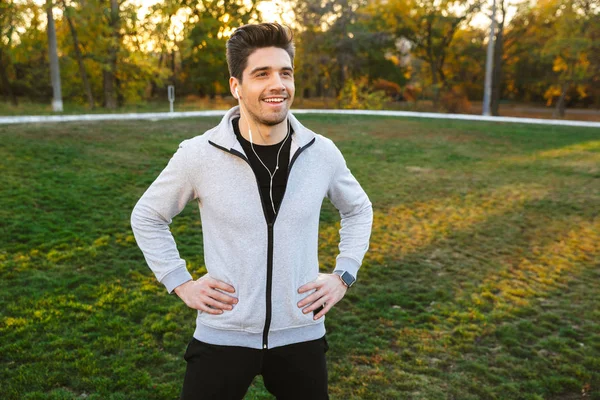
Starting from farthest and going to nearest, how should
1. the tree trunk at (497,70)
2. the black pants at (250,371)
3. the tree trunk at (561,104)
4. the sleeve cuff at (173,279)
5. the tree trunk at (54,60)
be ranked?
the tree trunk at (561,104) → the tree trunk at (497,70) → the tree trunk at (54,60) → the sleeve cuff at (173,279) → the black pants at (250,371)

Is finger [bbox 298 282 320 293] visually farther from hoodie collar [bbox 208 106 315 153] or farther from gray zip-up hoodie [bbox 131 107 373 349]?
hoodie collar [bbox 208 106 315 153]

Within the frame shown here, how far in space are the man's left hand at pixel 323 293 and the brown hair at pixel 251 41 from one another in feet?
3.17

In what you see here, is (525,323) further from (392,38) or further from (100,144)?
(392,38)

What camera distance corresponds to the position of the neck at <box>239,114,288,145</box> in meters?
2.36

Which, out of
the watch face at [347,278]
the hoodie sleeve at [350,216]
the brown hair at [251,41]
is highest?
the brown hair at [251,41]

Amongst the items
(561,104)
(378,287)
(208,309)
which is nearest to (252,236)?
(208,309)

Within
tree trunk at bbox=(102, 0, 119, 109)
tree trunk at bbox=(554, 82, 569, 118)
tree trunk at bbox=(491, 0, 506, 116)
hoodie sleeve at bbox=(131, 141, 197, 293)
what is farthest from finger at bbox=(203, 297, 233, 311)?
tree trunk at bbox=(554, 82, 569, 118)

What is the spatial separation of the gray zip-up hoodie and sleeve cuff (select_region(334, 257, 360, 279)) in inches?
8.1

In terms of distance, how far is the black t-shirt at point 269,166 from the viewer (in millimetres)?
2324

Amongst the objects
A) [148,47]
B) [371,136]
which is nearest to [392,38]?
[148,47]

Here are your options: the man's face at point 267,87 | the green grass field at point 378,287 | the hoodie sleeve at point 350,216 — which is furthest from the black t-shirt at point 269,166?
the green grass field at point 378,287

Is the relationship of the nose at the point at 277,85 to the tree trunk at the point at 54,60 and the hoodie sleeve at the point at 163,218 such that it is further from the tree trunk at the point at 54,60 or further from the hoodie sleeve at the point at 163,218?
the tree trunk at the point at 54,60

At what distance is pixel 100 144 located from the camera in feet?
46.8

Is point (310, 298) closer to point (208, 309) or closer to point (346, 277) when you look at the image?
point (346, 277)
